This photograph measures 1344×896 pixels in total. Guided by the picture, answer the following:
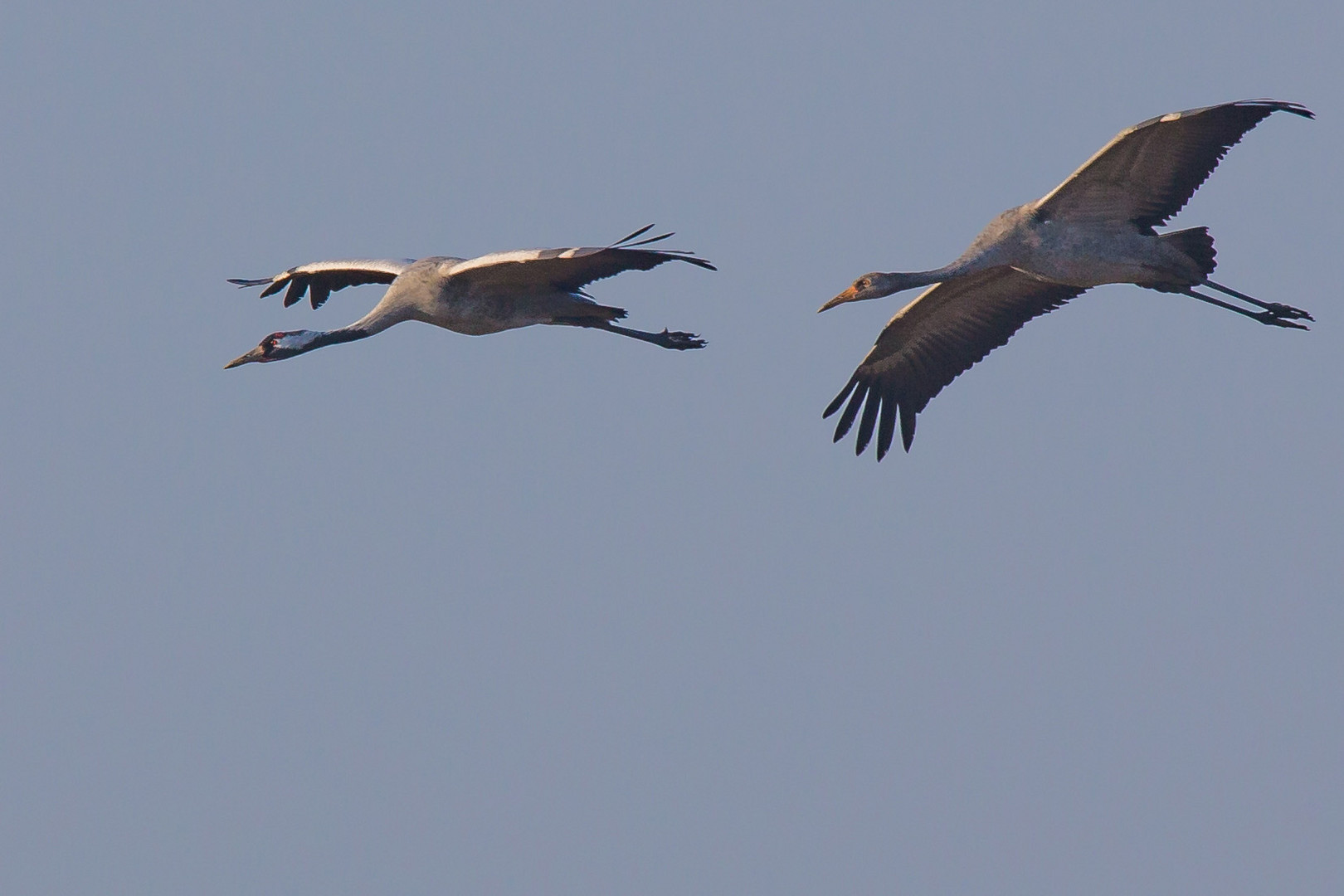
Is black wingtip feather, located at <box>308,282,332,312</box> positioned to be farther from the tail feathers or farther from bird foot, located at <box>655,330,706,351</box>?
the tail feathers

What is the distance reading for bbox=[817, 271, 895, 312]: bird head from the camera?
1574cm

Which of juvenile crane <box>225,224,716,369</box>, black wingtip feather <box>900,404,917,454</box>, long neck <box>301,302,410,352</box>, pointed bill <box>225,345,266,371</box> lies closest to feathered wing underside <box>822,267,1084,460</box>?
black wingtip feather <box>900,404,917,454</box>

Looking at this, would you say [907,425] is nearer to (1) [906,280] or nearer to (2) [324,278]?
(1) [906,280]

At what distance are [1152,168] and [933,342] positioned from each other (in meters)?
2.67

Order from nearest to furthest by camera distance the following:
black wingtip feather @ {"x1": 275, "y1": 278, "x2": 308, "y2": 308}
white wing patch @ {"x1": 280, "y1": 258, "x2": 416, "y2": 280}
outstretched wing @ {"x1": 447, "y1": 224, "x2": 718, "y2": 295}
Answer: outstretched wing @ {"x1": 447, "y1": 224, "x2": 718, "y2": 295} → white wing patch @ {"x1": 280, "y1": 258, "x2": 416, "y2": 280} → black wingtip feather @ {"x1": 275, "y1": 278, "x2": 308, "y2": 308}

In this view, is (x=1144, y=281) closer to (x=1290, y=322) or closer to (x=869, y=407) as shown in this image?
(x=1290, y=322)

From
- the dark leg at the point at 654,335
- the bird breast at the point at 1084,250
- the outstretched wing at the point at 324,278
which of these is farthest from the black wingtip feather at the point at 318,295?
the bird breast at the point at 1084,250

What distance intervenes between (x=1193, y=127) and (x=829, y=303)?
9.66ft

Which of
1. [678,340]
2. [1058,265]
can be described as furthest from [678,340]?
[1058,265]

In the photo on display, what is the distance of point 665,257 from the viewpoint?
1366 centimetres

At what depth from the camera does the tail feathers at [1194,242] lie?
15492mm

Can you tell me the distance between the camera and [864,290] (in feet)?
51.8

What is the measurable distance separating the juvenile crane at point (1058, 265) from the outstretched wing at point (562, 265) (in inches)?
79.1

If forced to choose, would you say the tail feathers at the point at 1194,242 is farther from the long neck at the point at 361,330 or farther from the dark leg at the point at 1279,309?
the long neck at the point at 361,330
